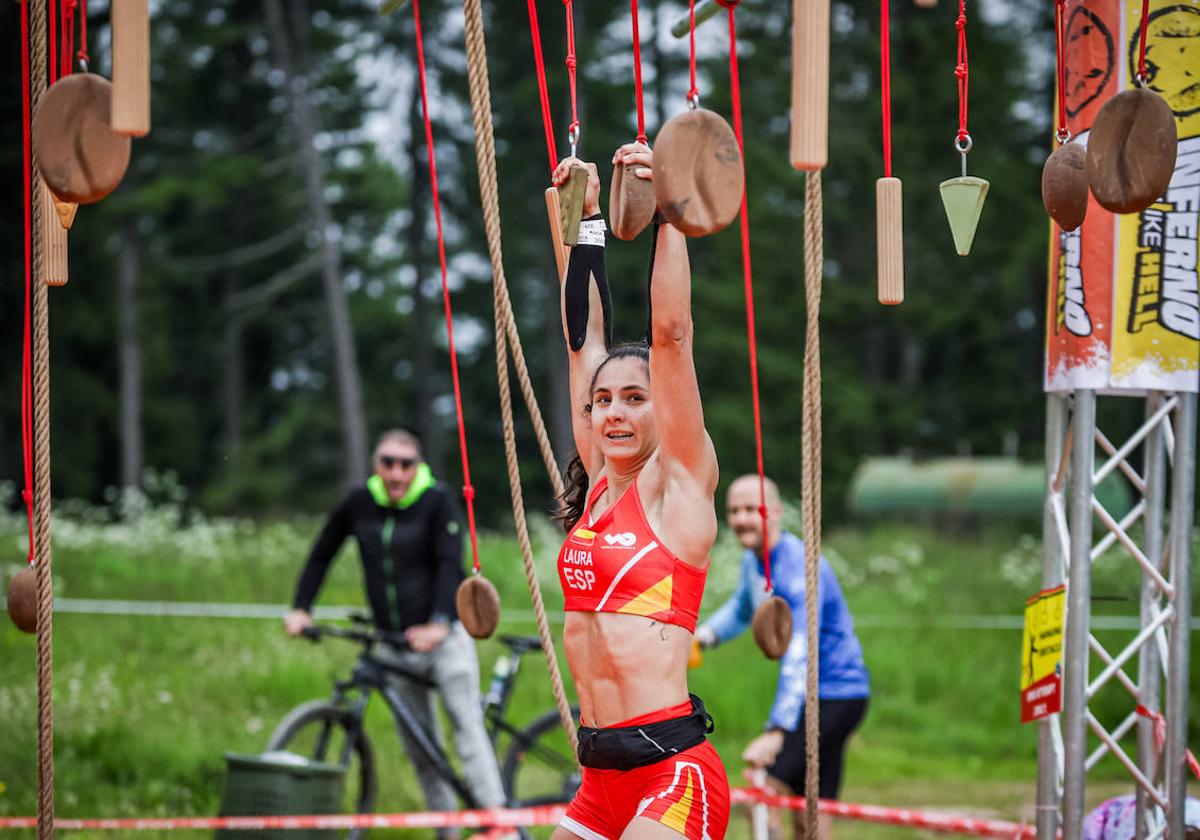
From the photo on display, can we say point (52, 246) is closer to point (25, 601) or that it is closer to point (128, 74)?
point (25, 601)

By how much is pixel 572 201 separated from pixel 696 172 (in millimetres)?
645

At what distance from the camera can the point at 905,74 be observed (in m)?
17.7

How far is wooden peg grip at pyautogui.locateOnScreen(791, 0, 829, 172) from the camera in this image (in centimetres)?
207

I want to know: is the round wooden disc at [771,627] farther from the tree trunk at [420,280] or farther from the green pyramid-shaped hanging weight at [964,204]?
the tree trunk at [420,280]

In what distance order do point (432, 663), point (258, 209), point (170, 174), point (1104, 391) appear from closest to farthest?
point (1104, 391) → point (432, 663) → point (170, 174) → point (258, 209)

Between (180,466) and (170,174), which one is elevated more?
(170,174)

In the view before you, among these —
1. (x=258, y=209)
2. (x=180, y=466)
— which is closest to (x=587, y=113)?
(x=258, y=209)

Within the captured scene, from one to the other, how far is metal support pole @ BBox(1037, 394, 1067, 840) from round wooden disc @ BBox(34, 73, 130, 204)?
2.83 m

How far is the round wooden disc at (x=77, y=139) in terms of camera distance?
86.3 inches

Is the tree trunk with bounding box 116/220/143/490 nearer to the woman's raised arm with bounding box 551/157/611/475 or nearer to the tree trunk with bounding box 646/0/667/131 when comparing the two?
the tree trunk with bounding box 646/0/667/131

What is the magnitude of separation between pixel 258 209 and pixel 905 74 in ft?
36.2

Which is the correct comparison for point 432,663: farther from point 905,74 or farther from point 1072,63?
point 905,74

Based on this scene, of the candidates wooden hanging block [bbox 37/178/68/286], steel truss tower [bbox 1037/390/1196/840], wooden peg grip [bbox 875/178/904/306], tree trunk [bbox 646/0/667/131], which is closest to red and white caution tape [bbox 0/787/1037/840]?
steel truss tower [bbox 1037/390/1196/840]

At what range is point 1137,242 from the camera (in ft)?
12.7
